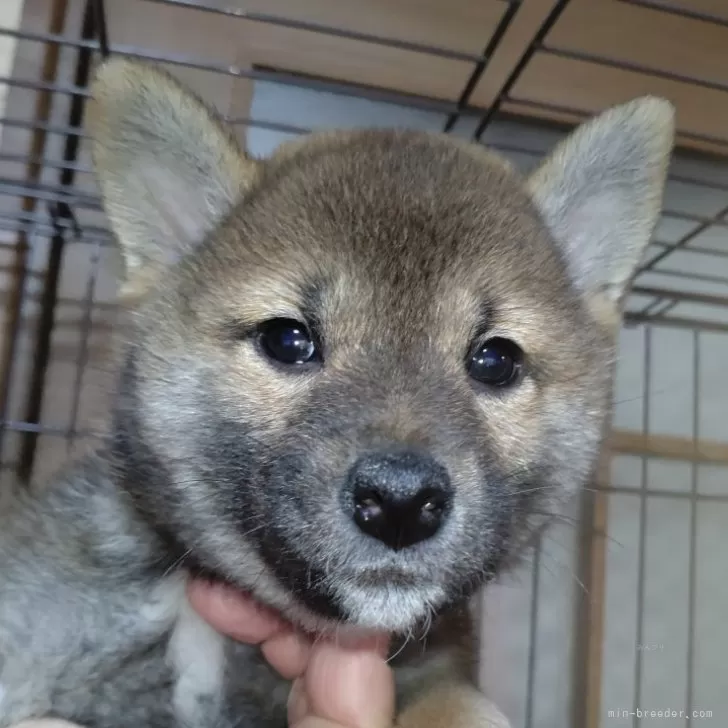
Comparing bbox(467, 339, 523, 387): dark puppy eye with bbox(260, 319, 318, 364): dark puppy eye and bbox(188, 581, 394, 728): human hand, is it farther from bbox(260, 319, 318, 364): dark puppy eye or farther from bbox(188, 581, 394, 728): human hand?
bbox(188, 581, 394, 728): human hand

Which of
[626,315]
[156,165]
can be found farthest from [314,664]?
[626,315]

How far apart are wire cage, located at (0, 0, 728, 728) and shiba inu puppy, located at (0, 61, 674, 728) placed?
158 mm

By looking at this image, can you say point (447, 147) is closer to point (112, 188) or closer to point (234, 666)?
point (112, 188)

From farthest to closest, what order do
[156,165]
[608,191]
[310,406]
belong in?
[608,191] < [156,165] < [310,406]

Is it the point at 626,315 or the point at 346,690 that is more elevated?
the point at 626,315

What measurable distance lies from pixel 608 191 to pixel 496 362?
416 mm

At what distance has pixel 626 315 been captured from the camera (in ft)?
6.09

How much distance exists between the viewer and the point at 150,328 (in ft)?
3.43

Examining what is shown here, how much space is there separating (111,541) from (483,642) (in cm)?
119

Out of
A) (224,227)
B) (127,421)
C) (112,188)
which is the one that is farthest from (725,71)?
(127,421)

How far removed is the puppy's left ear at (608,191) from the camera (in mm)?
1142

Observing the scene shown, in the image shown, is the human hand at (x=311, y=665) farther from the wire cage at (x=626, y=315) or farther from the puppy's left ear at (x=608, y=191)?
the puppy's left ear at (x=608, y=191)

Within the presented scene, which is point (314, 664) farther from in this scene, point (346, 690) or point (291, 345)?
point (291, 345)

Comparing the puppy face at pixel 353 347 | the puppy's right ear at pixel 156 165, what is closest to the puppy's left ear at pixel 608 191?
the puppy face at pixel 353 347
